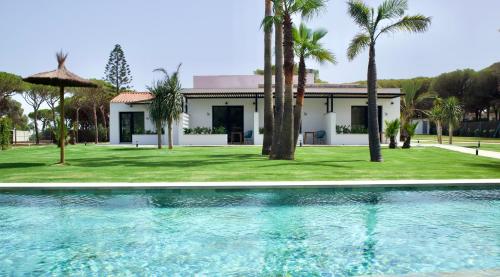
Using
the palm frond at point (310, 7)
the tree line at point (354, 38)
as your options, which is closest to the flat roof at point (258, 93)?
the tree line at point (354, 38)

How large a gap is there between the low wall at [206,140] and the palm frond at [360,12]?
548 inches

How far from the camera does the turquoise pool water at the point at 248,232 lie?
14.8 ft

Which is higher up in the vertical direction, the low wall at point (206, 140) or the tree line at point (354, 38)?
the tree line at point (354, 38)

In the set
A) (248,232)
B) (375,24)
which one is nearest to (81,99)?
(375,24)

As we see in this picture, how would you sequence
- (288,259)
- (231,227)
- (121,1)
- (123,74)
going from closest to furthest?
1. (288,259)
2. (231,227)
3. (121,1)
4. (123,74)

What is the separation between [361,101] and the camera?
29.2 metres

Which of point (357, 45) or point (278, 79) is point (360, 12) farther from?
point (278, 79)

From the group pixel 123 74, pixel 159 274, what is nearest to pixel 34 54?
pixel 123 74

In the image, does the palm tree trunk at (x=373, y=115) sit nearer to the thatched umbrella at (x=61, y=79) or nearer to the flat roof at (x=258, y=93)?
the thatched umbrella at (x=61, y=79)

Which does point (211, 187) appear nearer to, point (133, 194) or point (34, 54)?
point (133, 194)

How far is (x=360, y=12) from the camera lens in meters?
14.7

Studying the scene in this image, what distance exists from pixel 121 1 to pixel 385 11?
12.5 metres

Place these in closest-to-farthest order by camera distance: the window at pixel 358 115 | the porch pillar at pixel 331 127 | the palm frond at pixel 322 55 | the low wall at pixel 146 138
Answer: the palm frond at pixel 322 55
the porch pillar at pixel 331 127
the low wall at pixel 146 138
the window at pixel 358 115

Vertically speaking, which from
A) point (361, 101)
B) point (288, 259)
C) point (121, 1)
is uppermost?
point (121, 1)
